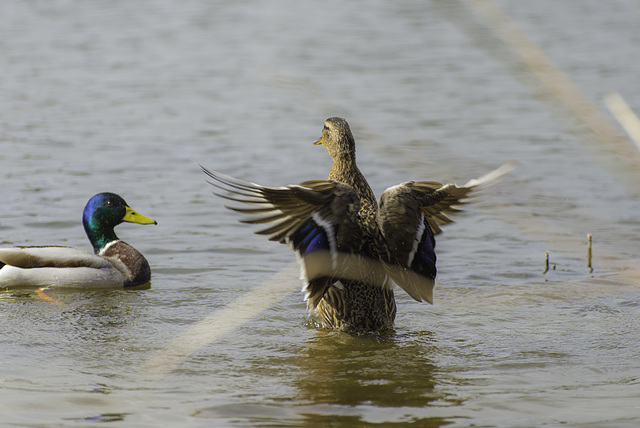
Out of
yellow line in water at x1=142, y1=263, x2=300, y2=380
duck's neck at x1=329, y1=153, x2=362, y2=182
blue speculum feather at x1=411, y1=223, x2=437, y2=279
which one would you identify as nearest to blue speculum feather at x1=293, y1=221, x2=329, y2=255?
yellow line in water at x1=142, y1=263, x2=300, y2=380

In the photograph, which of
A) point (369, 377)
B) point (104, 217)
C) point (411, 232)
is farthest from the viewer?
point (104, 217)

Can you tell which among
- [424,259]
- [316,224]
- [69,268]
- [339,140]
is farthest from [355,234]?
[69,268]

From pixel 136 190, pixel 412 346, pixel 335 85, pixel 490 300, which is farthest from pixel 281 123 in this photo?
pixel 412 346

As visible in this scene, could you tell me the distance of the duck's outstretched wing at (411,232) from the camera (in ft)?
14.7

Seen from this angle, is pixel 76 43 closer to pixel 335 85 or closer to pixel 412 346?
pixel 335 85

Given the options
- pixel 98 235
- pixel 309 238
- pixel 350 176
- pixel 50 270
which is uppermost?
pixel 350 176

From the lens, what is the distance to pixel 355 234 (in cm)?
438

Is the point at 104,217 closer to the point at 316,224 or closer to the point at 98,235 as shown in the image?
the point at 98,235

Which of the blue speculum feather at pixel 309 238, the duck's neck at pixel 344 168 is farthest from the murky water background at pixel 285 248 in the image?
the blue speculum feather at pixel 309 238

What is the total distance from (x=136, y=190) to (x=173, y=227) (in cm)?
120

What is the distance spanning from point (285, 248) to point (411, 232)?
2914mm

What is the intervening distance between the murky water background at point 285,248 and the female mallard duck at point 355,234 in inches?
9.0

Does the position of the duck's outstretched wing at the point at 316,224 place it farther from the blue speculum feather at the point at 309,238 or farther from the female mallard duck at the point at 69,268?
the female mallard duck at the point at 69,268

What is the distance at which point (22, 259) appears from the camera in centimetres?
642
